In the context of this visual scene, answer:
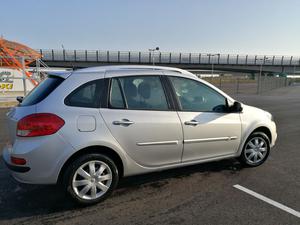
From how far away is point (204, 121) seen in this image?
12.0 ft

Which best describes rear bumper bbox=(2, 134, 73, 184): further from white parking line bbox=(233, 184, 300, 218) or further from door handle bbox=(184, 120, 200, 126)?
white parking line bbox=(233, 184, 300, 218)

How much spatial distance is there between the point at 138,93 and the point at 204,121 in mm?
1088

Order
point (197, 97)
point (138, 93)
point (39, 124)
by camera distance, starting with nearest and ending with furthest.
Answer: point (39, 124) < point (138, 93) < point (197, 97)

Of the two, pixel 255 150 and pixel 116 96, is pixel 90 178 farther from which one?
pixel 255 150

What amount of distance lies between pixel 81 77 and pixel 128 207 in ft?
5.73

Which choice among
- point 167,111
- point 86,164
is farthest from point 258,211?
point 86,164

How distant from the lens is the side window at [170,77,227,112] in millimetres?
3613

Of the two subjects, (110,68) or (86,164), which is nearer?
(86,164)

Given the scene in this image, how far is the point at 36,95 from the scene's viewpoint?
125 inches

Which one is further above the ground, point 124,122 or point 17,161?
point 124,122

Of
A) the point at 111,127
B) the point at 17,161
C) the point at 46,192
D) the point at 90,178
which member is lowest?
the point at 46,192

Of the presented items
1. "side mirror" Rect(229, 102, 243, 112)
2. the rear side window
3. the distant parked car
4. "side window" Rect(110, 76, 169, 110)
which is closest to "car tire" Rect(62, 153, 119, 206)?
the distant parked car

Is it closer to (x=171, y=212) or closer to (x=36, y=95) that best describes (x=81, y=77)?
(x=36, y=95)

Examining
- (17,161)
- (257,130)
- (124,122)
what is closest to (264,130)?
(257,130)
